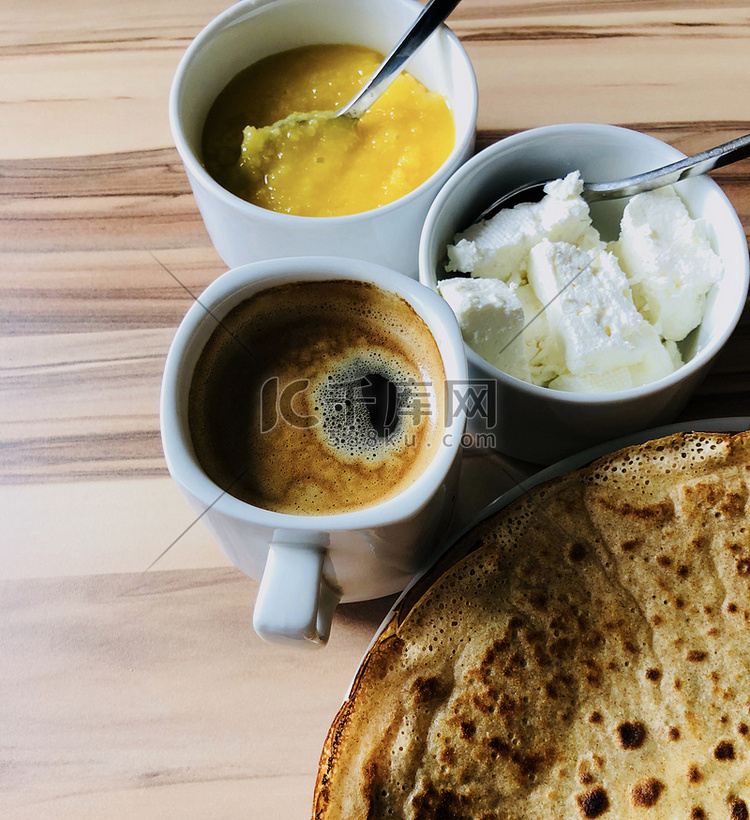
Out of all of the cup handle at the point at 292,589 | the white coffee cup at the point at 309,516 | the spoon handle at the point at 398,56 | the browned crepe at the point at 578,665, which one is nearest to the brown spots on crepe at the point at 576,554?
the browned crepe at the point at 578,665

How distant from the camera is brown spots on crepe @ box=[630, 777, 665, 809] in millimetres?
691

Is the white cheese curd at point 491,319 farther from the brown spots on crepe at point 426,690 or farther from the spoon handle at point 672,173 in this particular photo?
the brown spots on crepe at point 426,690

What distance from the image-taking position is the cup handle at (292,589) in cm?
64

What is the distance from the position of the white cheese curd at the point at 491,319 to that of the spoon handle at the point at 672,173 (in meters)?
0.19

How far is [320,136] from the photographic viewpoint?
96 centimetres

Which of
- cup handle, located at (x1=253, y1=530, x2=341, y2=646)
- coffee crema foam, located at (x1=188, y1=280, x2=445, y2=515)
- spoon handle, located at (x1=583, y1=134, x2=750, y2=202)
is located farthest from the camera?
spoon handle, located at (x1=583, y1=134, x2=750, y2=202)

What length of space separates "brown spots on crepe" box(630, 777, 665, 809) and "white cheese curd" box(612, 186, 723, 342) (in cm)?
46

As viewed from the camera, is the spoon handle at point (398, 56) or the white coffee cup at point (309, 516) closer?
the white coffee cup at point (309, 516)

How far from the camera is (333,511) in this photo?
733 mm

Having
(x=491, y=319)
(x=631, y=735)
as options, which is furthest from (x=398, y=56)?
(x=631, y=735)

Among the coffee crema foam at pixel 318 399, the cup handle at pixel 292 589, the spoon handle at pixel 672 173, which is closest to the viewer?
the cup handle at pixel 292 589

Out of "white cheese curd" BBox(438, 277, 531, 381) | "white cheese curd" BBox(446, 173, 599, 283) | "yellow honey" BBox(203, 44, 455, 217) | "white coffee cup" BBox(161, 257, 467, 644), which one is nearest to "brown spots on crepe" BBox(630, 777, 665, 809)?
"white coffee cup" BBox(161, 257, 467, 644)

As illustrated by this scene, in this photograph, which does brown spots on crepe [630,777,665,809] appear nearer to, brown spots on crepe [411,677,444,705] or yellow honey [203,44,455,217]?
brown spots on crepe [411,677,444,705]

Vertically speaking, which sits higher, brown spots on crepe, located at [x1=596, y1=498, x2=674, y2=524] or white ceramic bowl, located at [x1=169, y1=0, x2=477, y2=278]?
white ceramic bowl, located at [x1=169, y1=0, x2=477, y2=278]
